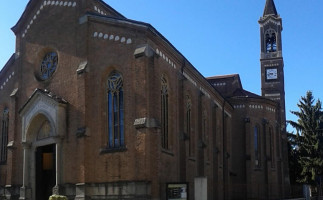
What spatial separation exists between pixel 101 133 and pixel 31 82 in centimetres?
670

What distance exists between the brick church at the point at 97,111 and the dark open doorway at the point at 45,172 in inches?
2.3

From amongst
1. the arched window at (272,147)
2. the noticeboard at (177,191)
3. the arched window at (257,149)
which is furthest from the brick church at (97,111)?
the arched window at (272,147)

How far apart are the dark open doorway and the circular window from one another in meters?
4.17

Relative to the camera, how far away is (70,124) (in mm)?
24797

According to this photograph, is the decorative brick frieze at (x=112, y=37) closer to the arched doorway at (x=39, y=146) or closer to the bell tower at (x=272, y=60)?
the arched doorway at (x=39, y=146)

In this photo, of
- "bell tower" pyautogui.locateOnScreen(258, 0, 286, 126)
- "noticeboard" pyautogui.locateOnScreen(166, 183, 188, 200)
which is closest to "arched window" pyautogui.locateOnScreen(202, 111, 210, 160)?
"noticeboard" pyautogui.locateOnScreen(166, 183, 188, 200)

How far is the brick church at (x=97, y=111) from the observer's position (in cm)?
2281

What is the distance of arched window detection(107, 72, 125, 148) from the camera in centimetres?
2378

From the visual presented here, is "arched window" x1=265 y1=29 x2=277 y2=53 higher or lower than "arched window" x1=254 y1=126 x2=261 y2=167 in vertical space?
higher

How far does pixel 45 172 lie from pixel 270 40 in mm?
35494

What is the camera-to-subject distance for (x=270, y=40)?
54656 mm

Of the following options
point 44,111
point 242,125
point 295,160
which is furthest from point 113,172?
point 295,160

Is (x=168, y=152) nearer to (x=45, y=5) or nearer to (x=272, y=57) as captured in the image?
(x=45, y=5)

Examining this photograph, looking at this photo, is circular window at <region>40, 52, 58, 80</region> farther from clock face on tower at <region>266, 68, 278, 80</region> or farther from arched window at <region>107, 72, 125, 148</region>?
clock face on tower at <region>266, 68, 278, 80</region>
